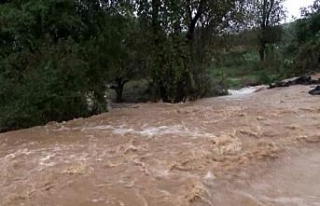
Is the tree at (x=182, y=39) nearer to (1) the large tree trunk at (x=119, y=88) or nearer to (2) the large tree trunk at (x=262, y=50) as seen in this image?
(1) the large tree trunk at (x=119, y=88)

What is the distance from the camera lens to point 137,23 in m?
16.0

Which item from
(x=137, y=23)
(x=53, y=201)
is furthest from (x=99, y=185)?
(x=137, y=23)

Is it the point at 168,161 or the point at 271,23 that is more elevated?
the point at 271,23

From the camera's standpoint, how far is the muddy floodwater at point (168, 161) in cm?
624

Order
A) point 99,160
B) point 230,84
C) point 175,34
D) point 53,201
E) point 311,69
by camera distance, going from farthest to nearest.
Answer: point 230,84
point 311,69
point 175,34
point 99,160
point 53,201

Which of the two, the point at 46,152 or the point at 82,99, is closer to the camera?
the point at 46,152

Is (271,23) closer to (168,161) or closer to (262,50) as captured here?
(262,50)

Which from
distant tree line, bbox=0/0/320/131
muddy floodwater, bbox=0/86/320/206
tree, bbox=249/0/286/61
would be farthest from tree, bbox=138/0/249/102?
tree, bbox=249/0/286/61

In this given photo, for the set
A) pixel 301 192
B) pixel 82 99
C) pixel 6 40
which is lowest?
pixel 301 192

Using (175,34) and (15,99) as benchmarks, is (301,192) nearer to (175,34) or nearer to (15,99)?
(15,99)

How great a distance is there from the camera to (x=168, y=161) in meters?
7.65

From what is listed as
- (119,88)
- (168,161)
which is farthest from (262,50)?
(168,161)

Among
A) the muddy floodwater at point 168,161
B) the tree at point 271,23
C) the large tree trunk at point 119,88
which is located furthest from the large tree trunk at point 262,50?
the muddy floodwater at point 168,161

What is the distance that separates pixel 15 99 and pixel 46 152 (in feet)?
13.2
